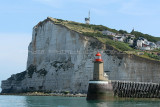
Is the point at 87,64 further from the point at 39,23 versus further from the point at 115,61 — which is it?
the point at 39,23

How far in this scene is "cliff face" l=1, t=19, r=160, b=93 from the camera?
229 feet

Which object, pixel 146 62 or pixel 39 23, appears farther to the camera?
pixel 39 23

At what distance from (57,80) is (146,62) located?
22349 millimetres

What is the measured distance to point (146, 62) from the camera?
68062mm

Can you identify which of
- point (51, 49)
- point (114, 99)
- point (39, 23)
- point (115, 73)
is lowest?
point (114, 99)

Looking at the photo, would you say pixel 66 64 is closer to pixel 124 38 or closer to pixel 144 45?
pixel 144 45

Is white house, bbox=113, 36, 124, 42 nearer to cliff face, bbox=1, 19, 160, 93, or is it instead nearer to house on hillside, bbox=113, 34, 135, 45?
house on hillside, bbox=113, 34, 135, 45

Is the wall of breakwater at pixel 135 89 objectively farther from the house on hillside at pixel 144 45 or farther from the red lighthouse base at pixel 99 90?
the house on hillside at pixel 144 45

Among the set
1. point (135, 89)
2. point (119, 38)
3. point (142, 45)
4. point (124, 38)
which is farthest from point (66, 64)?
point (135, 89)

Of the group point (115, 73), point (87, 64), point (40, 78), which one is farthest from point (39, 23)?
point (115, 73)

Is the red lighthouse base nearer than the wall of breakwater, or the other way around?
the red lighthouse base

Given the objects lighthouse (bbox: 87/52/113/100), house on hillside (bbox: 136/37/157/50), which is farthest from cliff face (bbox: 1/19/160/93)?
lighthouse (bbox: 87/52/113/100)

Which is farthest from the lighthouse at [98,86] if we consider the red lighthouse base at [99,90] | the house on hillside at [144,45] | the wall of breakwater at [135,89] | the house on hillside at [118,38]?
the house on hillside at [118,38]

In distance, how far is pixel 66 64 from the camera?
81.0 m
